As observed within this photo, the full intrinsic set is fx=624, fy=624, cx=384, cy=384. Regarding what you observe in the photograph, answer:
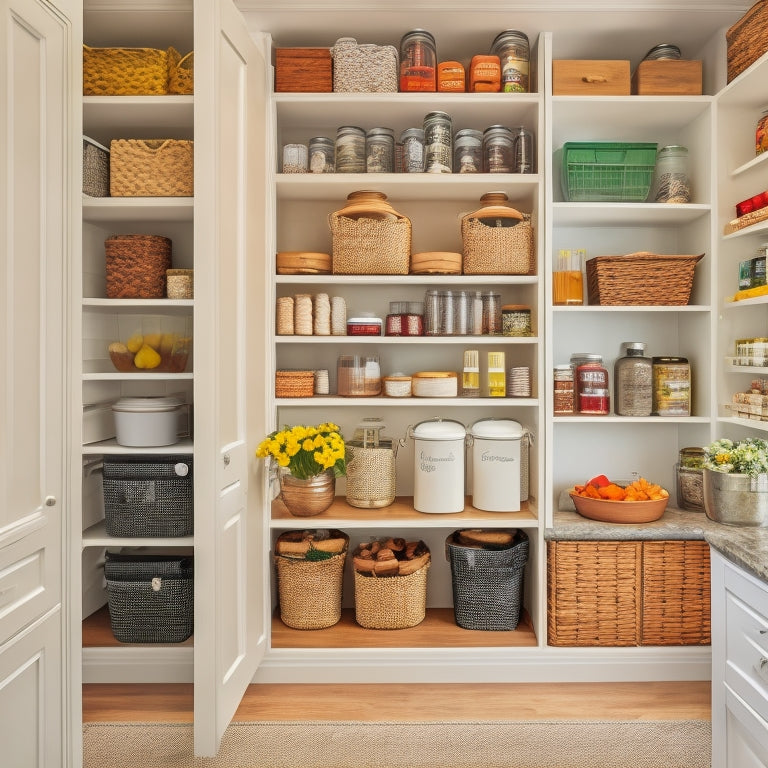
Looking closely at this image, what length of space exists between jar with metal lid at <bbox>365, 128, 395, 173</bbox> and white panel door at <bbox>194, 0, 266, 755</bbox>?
51 centimetres

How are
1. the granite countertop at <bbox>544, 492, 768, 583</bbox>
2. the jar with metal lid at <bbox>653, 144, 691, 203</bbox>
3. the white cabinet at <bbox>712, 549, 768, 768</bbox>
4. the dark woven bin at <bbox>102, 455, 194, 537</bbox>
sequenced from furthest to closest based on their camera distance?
the jar with metal lid at <bbox>653, 144, 691, 203</bbox>, the granite countertop at <bbox>544, 492, 768, 583</bbox>, the dark woven bin at <bbox>102, 455, 194, 537</bbox>, the white cabinet at <bbox>712, 549, 768, 768</bbox>

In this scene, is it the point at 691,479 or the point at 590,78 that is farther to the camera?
the point at 691,479

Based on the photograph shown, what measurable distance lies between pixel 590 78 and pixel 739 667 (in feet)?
7.53

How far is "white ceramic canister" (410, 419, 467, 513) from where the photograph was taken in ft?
8.76

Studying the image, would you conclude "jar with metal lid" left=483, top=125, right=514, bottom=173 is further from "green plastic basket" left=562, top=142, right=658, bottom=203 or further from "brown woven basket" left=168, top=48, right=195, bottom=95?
"brown woven basket" left=168, top=48, right=195, bottom=95

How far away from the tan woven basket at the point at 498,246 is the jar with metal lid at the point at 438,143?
25 cm

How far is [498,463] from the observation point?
269 centimetres

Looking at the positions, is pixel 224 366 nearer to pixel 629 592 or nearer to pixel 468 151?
pixel 468 151

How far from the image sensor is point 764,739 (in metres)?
1.49

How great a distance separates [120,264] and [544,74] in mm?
1889

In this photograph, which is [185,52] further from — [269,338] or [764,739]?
[764,739]

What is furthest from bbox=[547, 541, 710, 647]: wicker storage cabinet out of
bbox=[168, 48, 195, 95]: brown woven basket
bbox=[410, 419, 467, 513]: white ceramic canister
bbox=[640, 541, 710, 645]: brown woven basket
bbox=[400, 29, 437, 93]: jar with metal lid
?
bbox=[168, 48, 195, 95]: brown woven basket

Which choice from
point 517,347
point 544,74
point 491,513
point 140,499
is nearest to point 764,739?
point 491,513

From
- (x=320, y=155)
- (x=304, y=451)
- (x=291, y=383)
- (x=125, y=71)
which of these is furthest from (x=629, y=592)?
(x=125, y=71)
